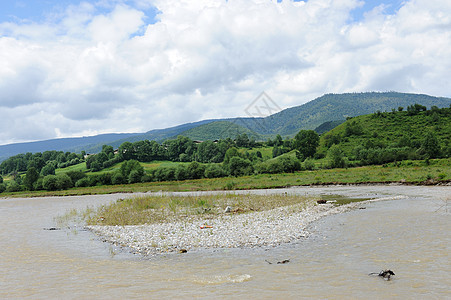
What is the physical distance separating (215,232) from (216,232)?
0.06m

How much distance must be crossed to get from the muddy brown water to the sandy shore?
3.14ft

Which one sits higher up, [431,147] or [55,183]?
[431,147]

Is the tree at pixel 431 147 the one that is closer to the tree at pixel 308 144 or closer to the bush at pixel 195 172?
the tree at pixel 308 144

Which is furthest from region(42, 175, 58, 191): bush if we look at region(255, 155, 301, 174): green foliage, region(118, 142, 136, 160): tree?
region(255, 155, 301, 174): green foliage

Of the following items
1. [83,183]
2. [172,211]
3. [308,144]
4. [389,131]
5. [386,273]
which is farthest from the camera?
[308,144]

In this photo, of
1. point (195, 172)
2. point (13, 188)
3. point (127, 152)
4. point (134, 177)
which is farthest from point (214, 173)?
point (127, 152)

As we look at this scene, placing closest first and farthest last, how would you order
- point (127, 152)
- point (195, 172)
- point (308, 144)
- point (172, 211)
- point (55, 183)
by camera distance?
point (172, 211) < point (195, 172) < point (55, 183) < point (308, 144) < point (127, 152)

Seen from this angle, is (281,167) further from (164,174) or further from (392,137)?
(392,137)

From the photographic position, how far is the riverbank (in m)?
17.6

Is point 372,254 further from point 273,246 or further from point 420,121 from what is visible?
point 420,121

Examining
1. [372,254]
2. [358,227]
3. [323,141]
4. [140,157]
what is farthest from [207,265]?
[140,157]

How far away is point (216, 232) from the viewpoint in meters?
20.6

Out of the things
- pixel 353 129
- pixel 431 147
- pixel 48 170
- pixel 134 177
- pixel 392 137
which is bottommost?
pixel 134 177

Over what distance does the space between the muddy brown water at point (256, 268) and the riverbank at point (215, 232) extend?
0.93 m
